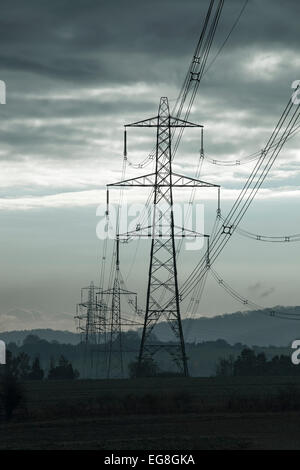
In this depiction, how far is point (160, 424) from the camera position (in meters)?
71.4

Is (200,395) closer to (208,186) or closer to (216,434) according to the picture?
(208,186)

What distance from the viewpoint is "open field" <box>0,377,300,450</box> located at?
5784cm

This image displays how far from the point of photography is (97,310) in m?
183

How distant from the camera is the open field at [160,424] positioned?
57.8m

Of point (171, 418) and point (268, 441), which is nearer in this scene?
point (268, 441)
